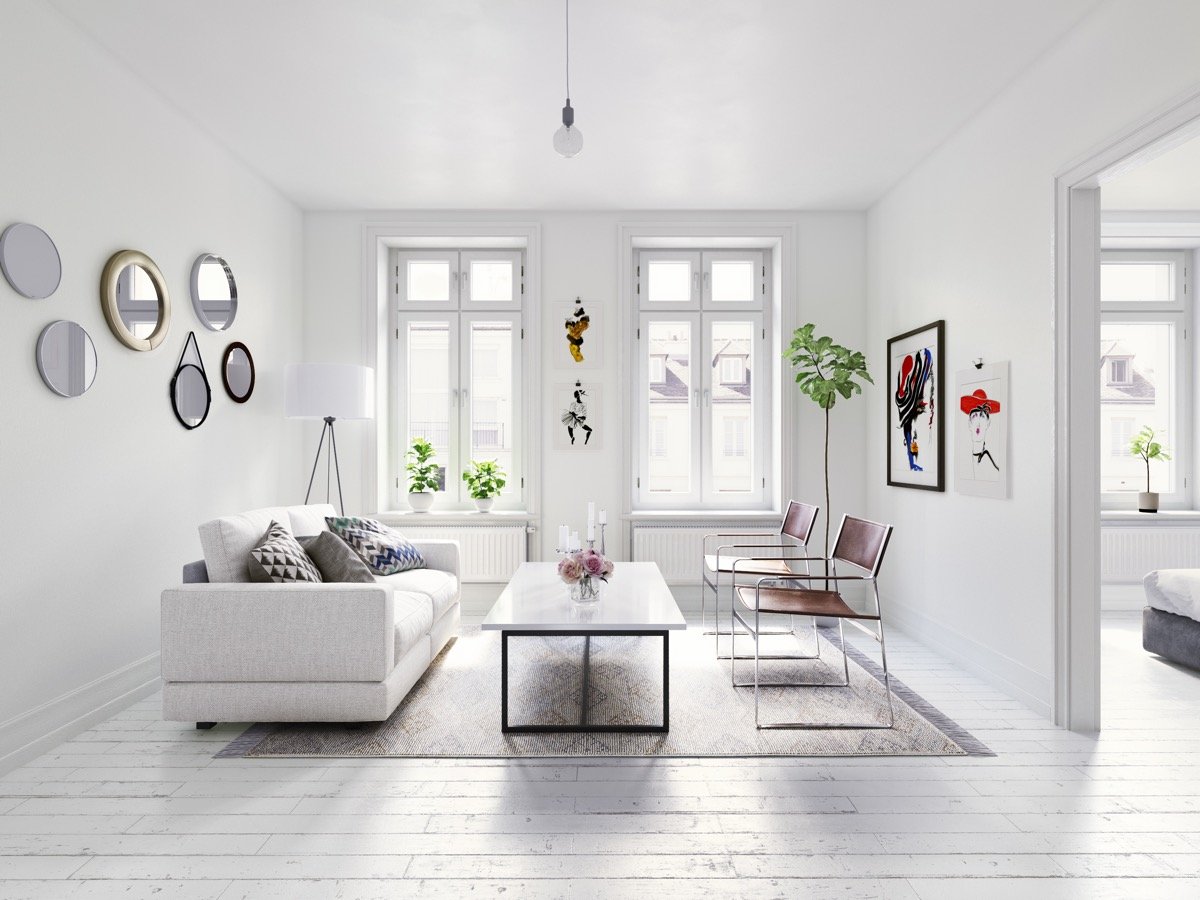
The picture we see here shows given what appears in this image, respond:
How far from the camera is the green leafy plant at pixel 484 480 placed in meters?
5.27

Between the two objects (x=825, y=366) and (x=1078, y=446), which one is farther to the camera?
(x=825, y=366)

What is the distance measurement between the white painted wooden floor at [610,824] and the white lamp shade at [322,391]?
2033mm

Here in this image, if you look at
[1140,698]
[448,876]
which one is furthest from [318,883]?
[1140,698]

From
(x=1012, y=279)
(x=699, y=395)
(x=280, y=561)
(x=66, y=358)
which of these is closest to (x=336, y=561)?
(x=280, y=561)

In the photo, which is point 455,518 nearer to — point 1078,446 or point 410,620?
point 410,620

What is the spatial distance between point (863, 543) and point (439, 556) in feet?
8.13

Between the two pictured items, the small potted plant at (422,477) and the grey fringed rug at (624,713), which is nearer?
the grey fringed rug at (624,713)

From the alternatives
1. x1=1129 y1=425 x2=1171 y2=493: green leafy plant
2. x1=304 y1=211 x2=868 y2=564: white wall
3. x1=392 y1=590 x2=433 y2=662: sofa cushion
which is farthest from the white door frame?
x1=1129 y1=425 x2=1171 y2=493: green leafy plant

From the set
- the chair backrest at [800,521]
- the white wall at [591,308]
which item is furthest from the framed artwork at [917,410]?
the chair backrest at [800,521]

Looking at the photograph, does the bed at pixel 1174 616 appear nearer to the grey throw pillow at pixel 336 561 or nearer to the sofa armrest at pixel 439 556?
the sofa armrest at pixel 439 556

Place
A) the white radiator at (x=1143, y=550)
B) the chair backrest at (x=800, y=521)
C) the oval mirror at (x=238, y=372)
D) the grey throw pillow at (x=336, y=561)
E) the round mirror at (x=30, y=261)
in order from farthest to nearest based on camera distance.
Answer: the white radiator at (x=1143, y=550), the chair backrest at (x=800, y=521), the oval mirror at (x=238, y=372), the grey throw pillow at (x=336, y=561), the round mirror at (x=30, y=261)

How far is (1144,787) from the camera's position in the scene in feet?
8.25

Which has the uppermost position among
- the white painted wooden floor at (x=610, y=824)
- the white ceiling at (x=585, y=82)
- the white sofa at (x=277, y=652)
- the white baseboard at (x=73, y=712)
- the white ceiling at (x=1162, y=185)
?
the white ceiling at (x=585, y=82)

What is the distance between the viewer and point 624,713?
3.18 meters
